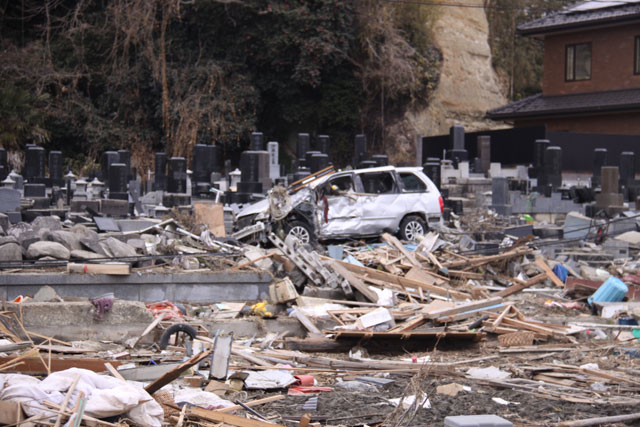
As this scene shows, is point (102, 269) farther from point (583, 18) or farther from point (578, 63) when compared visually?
point (578, 63)

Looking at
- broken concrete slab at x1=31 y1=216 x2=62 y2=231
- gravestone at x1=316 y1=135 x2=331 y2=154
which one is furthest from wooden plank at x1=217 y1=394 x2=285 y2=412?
gravestone at x1=316 y1=135 x2=331 y2=154

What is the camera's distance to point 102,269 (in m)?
11.6

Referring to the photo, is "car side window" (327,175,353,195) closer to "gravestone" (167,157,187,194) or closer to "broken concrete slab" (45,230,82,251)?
"gravestone" (167,157,187,194)

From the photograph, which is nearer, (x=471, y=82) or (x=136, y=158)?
(x=136, y=158)

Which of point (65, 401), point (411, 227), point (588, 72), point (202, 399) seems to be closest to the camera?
point (65, 401)

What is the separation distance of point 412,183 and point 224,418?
12243mm

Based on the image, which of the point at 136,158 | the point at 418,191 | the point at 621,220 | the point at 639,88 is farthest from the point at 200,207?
the point at 639,88

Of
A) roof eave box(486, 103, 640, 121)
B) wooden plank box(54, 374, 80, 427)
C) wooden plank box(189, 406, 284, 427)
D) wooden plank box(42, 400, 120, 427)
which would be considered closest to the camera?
wooden plank box(54, 374, 80, 427)

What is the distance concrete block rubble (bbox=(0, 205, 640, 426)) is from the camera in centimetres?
718

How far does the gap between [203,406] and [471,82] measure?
1273 inches

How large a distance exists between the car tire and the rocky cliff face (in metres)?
18.8

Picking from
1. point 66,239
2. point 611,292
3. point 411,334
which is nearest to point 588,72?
point 611,292

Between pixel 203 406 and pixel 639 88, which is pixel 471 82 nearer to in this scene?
pixel 639 88

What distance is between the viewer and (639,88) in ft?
107
